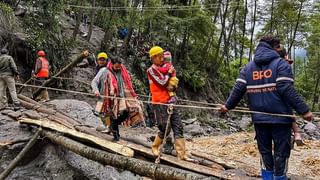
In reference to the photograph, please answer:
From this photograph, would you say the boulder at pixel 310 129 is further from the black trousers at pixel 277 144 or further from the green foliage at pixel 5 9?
the black trousers at pixel 277 144

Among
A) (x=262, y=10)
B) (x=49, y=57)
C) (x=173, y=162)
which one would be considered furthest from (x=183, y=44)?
(x=173, y=162)

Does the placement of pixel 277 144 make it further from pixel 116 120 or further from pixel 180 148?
pixel 116 120

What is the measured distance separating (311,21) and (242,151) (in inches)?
989

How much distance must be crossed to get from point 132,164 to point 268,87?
7.41 ft

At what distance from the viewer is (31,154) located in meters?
7.46

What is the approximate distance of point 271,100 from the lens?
4281 millimetres

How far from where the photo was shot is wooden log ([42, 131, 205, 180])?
4809 mm

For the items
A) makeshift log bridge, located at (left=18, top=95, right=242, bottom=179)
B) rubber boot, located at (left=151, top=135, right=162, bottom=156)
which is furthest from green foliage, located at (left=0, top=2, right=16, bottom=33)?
rubber boot, located at (left=151, top=135, right=162, bottom=156)

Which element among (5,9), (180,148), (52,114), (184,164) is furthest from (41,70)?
(184,164)

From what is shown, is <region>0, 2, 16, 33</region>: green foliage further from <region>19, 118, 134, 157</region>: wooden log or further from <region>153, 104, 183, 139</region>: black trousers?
<region>153, 104, 183, 139</region>: black trousers

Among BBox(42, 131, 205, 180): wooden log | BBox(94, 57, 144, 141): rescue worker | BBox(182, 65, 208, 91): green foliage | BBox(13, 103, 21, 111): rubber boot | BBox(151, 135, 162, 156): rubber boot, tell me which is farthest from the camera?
BBox(182, 65, 208, 91): green foliage

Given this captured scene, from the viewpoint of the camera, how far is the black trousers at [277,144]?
4273mm

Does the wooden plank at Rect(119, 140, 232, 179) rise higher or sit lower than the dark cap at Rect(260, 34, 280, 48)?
lower

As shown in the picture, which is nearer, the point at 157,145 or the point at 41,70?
the point at 157,145
